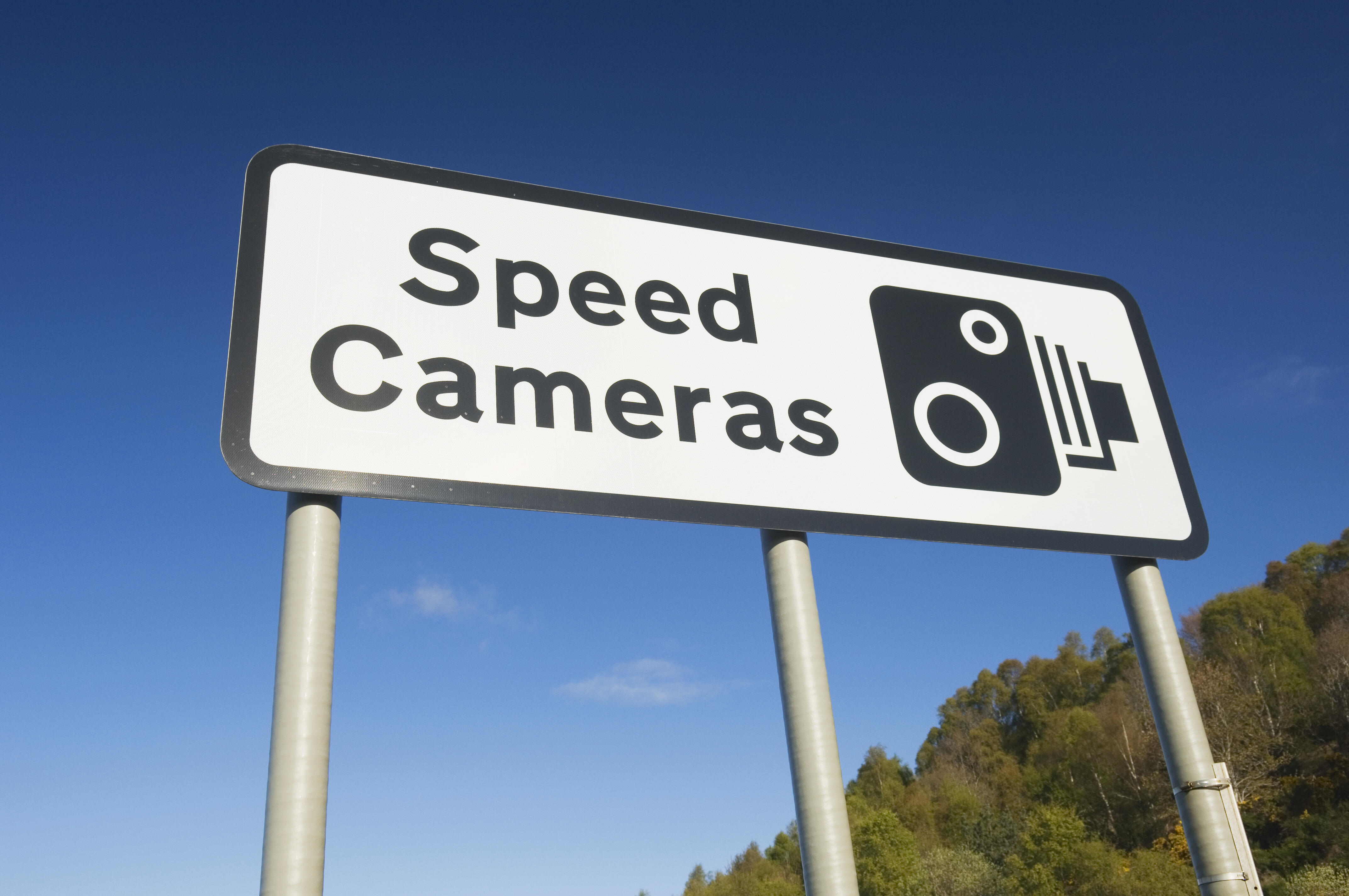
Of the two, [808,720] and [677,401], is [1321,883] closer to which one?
[808,720]

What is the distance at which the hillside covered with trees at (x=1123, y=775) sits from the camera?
44.8 m

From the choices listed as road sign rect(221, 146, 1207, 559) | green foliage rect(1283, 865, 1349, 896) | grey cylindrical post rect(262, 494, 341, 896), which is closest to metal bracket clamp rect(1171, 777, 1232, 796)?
road sign rect(221, 146, 1207, 559)

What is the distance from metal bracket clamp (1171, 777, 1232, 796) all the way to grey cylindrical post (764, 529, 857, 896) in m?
1.33

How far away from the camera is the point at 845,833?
7.93ft

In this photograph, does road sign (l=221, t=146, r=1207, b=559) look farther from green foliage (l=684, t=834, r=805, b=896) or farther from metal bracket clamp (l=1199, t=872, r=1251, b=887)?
green foliage (l=684, t=834, r=805, b=896)

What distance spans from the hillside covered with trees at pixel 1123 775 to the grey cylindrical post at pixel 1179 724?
31593 mm

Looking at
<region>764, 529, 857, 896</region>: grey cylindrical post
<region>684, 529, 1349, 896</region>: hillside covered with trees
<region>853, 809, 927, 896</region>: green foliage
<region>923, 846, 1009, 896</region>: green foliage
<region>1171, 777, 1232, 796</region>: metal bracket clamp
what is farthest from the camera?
<region>853, 809, 927, 896</region>: green foliage

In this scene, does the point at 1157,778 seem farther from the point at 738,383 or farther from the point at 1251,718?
the point at 738,383

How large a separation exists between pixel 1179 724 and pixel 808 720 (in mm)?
1475

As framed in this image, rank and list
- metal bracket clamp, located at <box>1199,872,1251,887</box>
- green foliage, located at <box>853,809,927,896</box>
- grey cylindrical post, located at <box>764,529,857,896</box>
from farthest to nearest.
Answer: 1. green foliage, located at <box>853,809,927,896</box>
2. metal bracket clamp, located at <box>1199,872,1251,887</box>
3. grey cylindrical post, located at <box>764,529,857,896</box>

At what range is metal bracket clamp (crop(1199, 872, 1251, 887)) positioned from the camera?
291 centimetres

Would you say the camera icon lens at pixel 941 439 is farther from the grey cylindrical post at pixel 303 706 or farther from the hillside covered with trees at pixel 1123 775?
the hillside covered with trees at pixel 1123 775

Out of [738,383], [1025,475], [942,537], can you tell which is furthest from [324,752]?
[1025,475]

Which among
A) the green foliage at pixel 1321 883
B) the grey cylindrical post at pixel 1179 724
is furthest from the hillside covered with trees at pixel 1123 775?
the grey cylindrical post at pixel 1179 724
